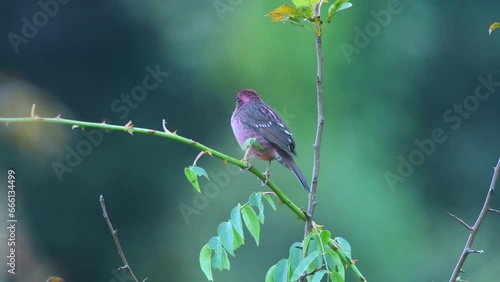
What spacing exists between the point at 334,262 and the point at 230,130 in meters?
6.66

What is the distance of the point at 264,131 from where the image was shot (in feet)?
11.8

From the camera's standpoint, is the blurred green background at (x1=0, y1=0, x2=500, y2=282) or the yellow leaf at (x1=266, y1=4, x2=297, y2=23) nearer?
the yellow leaf at (x1=266, y1=4, x2=297, y2=23)

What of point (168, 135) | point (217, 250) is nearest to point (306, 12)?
point (168, 135)

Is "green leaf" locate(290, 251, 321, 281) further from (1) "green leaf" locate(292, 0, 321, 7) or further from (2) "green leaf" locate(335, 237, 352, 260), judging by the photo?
(1) "green leaf" locate(292, 0, 321, 7)

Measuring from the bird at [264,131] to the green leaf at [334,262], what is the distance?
128 centimetres

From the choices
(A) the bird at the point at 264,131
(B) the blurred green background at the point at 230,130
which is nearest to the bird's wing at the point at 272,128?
(A) the bird at the point at 264,131

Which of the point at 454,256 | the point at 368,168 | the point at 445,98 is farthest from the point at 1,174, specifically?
the point at 445,98

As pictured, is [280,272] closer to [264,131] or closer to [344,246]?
[344,246]

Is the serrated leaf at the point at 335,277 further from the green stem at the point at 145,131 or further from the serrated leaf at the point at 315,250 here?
the green stem at the point at 145,131

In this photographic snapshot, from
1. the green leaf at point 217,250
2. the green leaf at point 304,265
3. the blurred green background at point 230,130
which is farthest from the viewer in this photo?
the blurred green background at point 230,130

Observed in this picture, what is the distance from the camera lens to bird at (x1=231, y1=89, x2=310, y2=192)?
3.39 m

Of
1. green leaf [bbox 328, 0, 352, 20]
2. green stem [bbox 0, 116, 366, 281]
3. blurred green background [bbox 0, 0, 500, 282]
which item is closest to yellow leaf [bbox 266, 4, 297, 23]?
green leaf [bbox 328, 0, 352, 20]

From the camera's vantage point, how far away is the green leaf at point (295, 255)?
187cm

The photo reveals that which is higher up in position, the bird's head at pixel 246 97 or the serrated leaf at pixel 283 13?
the bird's head at pixel 246 97
